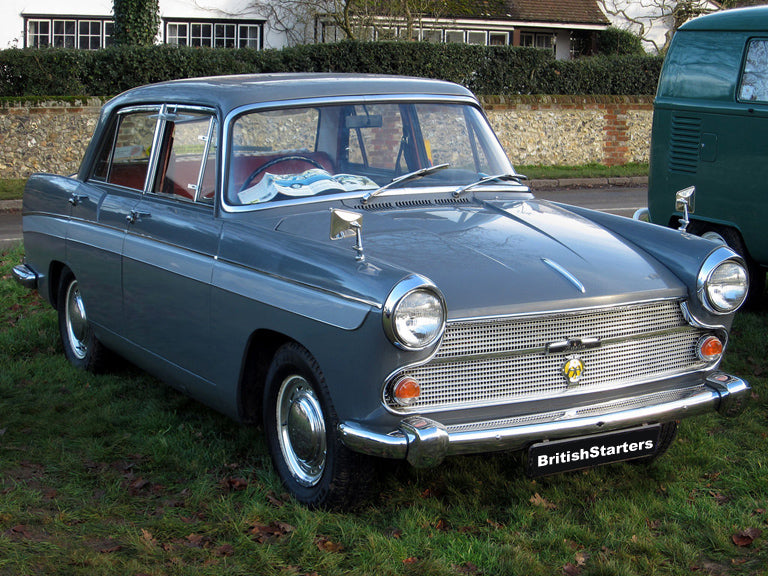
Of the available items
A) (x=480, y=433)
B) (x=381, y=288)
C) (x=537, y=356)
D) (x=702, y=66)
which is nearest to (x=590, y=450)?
(x=537, y=356)

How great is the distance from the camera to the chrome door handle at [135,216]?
16.8ft

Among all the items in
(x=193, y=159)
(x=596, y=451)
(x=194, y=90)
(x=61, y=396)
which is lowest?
(x=61, y=396)

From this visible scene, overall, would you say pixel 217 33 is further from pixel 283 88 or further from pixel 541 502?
pixel 541 502

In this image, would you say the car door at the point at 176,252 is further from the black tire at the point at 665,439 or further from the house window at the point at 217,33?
the house window at the point at 217,33

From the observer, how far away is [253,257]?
4.23 m

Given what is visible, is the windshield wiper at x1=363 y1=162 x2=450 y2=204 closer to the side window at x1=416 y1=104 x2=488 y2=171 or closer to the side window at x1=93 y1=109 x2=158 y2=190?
the side window at x1=416 y1=104 x2=488 y2=171

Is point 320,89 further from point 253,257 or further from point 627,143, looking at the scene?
point 627,143

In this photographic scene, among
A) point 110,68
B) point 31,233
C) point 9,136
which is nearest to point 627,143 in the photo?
point 110,68

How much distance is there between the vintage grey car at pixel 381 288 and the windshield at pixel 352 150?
1 centimetres

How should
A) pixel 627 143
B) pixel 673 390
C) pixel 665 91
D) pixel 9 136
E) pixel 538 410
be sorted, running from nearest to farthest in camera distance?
pixel 538 410 < pixel 673 390 < pixel 665 91 < pixel 9 136 < pixel 627 143

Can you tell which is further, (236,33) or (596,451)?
(236,33)

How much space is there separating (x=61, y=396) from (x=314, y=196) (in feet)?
6.99

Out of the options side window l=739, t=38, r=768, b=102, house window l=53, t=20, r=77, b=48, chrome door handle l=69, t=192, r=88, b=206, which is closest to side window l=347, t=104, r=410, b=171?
chrome door handle l=69, t=192, r=88, b=206

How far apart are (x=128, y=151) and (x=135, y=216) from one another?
2.45ft
